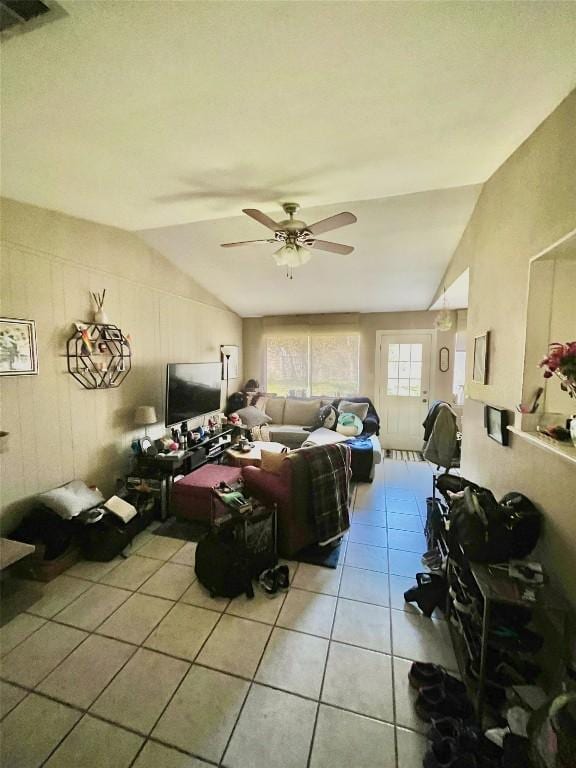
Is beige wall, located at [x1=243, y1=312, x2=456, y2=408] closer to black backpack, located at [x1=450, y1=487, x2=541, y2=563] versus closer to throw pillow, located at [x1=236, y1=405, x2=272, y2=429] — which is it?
throw pillow, located at [x1=236, y1=405, x2=272, y2=429]

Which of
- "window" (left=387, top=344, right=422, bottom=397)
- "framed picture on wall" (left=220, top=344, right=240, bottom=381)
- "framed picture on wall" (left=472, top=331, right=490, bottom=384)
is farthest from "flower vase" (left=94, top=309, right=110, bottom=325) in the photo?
"window" (left=387, top=344, right=422, bottom=397)

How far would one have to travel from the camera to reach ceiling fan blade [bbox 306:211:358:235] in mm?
1917

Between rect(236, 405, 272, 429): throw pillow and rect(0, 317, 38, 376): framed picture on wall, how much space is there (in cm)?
312

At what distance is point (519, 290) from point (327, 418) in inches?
138

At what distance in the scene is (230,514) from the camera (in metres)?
2.24

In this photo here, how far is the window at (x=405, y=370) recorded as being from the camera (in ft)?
17.3

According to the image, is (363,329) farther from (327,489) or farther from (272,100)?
(272,100)

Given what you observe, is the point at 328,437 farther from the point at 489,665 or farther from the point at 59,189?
the point at 59,189

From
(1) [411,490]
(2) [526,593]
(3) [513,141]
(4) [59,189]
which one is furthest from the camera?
(1) [411,490]

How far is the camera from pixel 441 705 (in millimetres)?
1343

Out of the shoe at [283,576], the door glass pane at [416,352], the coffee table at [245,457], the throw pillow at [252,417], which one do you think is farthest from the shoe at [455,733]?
the door glass pane at [416,352]

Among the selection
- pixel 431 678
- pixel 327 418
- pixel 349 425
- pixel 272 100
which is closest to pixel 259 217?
pixel 272 100

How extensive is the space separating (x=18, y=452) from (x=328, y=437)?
11.3ft

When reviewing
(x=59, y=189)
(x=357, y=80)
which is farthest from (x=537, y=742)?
(x=59, y=189)
